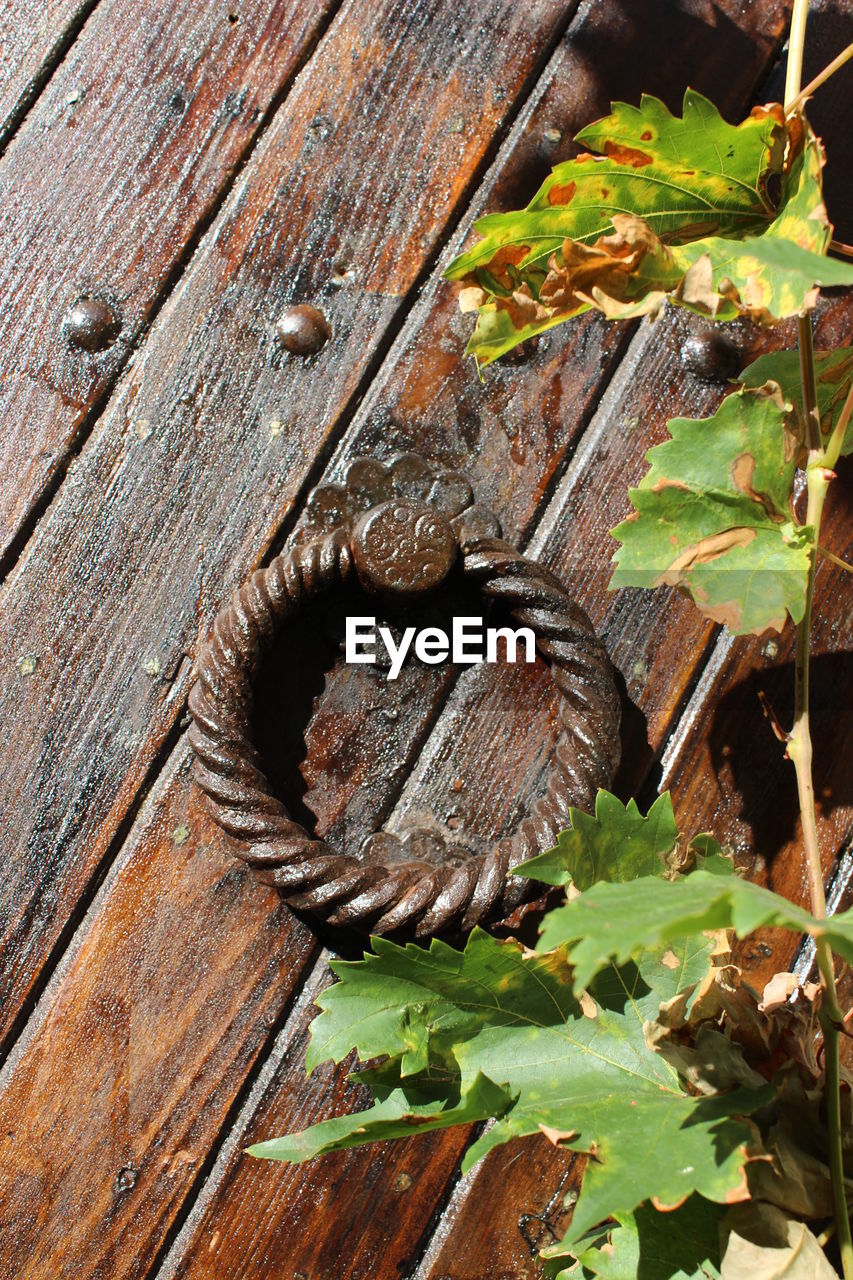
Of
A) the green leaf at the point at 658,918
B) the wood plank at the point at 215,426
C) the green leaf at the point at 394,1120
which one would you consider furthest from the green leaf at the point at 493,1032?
the wood plank at the point at 215,426

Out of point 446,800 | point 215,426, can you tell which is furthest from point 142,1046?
point 215,426

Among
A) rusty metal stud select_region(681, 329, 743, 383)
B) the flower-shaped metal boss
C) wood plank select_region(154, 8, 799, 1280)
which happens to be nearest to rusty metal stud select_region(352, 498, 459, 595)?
the flower-shaped metal boss

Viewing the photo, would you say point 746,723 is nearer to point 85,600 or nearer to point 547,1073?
point 547,1073

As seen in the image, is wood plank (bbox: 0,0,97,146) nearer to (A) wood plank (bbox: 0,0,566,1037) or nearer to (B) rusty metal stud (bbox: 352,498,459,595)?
(A) wood plank (bbox: 0,0,566,1037)

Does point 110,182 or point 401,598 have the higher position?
point 110,182

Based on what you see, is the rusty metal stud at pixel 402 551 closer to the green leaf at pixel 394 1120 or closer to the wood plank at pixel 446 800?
the wood plank at pixel 446 800

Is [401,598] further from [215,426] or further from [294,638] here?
[215,426]
